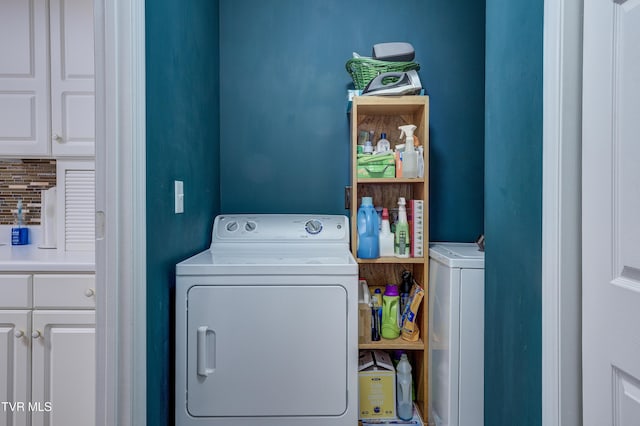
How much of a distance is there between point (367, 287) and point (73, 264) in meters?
1.43

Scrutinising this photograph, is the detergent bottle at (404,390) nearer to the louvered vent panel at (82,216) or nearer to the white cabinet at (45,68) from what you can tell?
the louvered vent panel at (82,216)

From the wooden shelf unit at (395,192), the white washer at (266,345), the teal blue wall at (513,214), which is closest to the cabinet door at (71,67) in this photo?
the white washer at (266,345)

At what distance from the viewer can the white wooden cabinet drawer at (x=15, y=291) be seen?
1.70 metres

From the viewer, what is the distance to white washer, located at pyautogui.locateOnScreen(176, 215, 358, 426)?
1414 mm

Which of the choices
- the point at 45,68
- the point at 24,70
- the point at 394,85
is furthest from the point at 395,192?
the point at 24,70

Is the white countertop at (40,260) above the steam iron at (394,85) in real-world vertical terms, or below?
below

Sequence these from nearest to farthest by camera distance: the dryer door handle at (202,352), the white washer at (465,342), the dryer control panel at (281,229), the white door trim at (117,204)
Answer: the white door trim at (117,204) < the dryer door handle at (202,352) < the white washer at (465,342) < the dryer control panel at (281,229)

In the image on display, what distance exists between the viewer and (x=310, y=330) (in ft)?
4.67

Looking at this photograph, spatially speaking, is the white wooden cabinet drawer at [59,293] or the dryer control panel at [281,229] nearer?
the white wooden cabinet drawer at [59,293]

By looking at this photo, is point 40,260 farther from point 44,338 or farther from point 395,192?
point 395,192

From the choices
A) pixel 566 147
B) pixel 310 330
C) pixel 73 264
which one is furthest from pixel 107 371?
pixel 566 147

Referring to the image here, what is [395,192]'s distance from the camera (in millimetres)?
2166

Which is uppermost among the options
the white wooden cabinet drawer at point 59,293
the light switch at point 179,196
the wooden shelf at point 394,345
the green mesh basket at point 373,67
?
the green mesh basket at point 373,67

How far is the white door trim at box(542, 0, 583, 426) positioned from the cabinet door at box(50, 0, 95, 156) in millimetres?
2154
